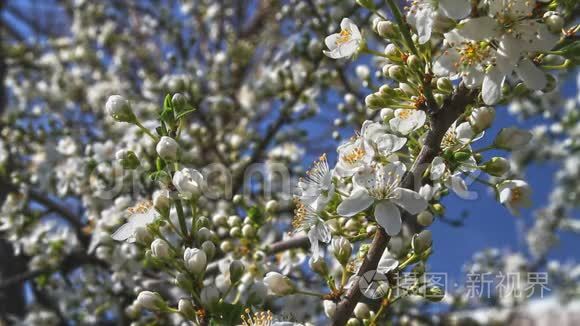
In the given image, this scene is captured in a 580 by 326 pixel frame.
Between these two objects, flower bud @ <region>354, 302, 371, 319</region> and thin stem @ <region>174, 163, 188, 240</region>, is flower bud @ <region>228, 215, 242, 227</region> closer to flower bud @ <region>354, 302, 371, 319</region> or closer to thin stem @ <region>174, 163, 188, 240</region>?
thin stem @ <region>174, 163, 188, 240</region>

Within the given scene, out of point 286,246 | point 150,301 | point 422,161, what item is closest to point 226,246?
point 286,246

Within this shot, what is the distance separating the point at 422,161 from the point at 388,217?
165mm

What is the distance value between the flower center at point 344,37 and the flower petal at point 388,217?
51 centimetres

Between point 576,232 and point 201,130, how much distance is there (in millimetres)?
4812

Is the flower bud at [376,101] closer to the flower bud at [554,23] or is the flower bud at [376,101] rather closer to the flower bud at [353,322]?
the flower bud at [554,23]

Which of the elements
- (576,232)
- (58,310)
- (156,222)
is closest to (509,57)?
(156,222)

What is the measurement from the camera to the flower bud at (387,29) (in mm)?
1431

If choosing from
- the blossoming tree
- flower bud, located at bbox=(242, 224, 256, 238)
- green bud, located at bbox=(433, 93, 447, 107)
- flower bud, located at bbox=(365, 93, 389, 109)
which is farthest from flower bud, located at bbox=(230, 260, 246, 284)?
green bud, located at bbox=(433, 93, 447, 107)

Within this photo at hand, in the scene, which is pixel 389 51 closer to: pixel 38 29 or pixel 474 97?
pixel 474 97

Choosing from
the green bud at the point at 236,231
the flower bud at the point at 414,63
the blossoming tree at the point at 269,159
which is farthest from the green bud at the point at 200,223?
the flower bud at the point at 414,63

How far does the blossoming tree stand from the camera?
56.2 inches

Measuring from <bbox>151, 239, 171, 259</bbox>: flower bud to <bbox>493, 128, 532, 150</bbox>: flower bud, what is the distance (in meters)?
0.94

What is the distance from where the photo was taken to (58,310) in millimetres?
3842

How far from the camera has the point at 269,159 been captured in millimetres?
3816
